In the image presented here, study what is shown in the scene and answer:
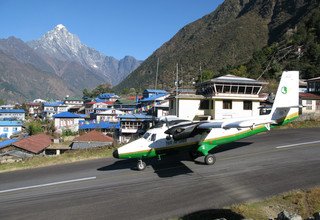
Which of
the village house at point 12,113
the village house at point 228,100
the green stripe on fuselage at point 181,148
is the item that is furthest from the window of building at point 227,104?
the village house at point 12,113

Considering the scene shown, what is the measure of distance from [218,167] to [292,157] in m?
5.61

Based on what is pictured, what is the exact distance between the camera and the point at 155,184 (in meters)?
17.4

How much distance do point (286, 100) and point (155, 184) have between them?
498 inches

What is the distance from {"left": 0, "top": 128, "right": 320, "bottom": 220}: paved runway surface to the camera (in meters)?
14.4

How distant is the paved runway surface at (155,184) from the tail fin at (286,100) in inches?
97.7

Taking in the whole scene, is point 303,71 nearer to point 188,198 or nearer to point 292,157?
point 292,157

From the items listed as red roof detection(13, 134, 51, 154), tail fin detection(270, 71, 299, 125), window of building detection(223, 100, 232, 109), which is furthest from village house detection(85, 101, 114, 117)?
tail fin detection(270, 71, 299, 125)

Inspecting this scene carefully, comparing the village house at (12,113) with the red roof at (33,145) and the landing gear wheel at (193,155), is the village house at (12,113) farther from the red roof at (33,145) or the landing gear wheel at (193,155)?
the landing gear wheel at (193,155)

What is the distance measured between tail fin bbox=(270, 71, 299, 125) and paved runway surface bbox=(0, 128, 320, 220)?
248cm

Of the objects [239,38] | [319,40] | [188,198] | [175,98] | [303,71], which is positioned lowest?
[188,198]

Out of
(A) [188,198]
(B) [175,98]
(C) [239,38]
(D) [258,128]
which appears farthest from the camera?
(C) [239,38]

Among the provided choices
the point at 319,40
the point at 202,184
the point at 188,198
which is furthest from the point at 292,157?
the point at 319,40

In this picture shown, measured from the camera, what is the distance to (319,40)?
113062 mm

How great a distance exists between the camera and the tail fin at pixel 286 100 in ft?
76.8
